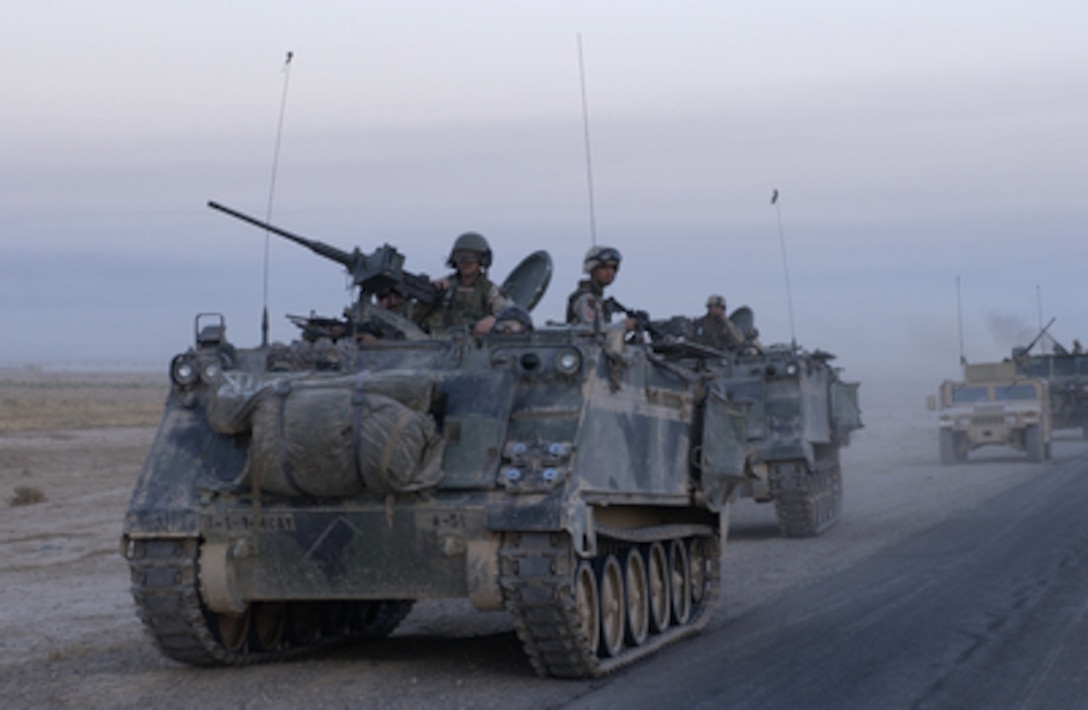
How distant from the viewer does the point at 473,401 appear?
10.4 meters

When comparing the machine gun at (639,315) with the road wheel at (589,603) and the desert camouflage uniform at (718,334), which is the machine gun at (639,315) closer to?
the road wheel at (589,603)

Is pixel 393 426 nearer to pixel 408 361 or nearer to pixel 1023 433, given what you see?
pixel 408 361

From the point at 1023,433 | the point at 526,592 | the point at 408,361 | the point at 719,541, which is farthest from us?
the point at 1023,433

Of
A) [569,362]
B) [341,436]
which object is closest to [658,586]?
[569,362]

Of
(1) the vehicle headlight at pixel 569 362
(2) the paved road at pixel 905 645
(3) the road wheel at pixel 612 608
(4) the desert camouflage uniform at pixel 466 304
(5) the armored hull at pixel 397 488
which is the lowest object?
(2) the paved road at pixel 905 645

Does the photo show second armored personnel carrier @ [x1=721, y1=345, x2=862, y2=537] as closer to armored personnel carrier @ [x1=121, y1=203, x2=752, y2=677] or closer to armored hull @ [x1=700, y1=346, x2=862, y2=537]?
armored hull @ [x1=700, y1=346, x2=862, y2=537]

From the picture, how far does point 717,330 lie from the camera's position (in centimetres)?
2238

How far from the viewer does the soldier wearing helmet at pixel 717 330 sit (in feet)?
73.4

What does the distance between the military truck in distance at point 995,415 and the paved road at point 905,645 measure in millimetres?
19174

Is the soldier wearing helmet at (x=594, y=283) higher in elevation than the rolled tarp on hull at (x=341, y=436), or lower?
higher

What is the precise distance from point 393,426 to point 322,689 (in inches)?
68.0

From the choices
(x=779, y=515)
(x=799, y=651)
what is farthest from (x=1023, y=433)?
(x=799, y=651)

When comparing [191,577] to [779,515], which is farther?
[779,515]

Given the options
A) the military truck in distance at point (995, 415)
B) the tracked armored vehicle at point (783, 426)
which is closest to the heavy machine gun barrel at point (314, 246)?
the tracked armored vehicle at point (783, 426)
